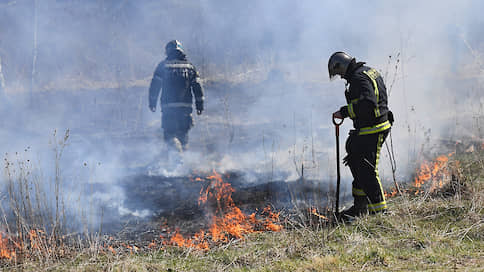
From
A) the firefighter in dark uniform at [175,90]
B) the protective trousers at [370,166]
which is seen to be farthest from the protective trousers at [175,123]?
the protective trousers at [370,166]

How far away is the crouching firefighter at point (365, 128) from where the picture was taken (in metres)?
3.74

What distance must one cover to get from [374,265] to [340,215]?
1210mm

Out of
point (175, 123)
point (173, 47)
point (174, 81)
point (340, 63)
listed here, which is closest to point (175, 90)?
point (174, 81)

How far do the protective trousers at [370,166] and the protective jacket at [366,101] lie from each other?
3.1 inches

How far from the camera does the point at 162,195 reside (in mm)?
5406

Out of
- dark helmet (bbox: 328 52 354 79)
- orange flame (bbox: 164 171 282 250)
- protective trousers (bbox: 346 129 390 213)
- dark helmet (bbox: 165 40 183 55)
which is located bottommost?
orange flame (bbox: 164 171 282 250)

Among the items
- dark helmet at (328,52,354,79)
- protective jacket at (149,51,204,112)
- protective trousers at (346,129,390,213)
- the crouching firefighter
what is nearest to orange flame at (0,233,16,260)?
the crouching firefighter

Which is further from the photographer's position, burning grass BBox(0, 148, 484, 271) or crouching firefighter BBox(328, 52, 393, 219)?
crouching firefighter BBox(328, 52, 393, 219)

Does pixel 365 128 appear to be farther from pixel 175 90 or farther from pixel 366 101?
pixel 175 90

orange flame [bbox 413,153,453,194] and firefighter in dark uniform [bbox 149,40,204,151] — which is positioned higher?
firefighter in dark uniform [bbox 149,40,204,151]

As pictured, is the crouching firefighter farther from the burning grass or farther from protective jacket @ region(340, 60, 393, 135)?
the burning grass

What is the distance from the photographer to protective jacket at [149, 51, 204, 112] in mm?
7215

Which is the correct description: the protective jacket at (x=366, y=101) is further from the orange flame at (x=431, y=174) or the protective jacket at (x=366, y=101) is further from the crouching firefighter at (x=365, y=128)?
the orange flame at (x=431, y=174)

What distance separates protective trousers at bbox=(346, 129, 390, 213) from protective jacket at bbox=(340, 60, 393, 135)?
0.26 ft
